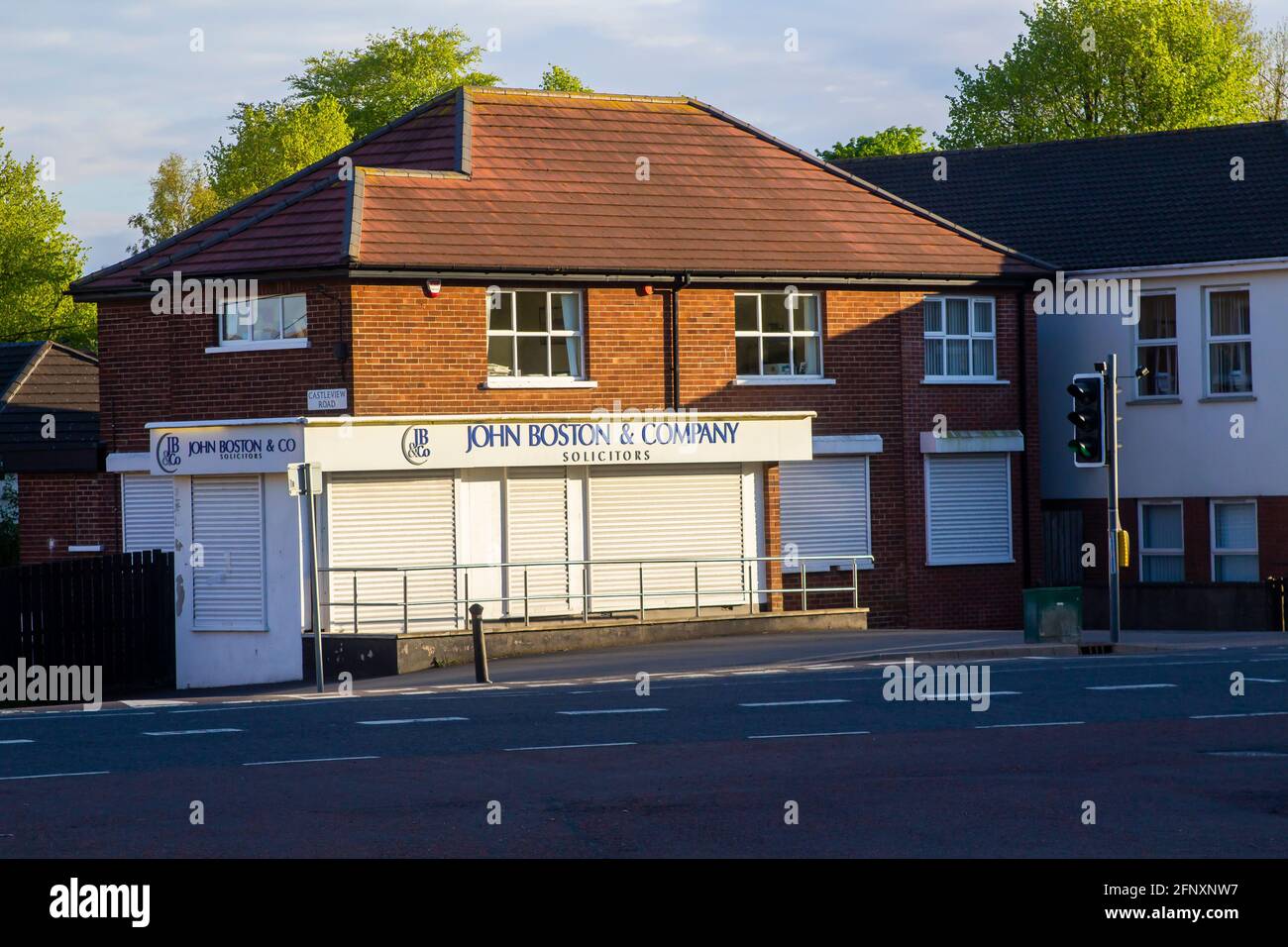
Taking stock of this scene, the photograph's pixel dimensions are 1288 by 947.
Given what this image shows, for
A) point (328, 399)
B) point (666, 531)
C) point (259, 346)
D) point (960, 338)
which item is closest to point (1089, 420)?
point (666, 531)

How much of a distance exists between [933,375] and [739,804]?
69.7ft

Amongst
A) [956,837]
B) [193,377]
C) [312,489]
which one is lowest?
[956,837]

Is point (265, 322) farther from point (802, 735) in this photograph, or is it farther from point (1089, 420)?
point (802, 735)

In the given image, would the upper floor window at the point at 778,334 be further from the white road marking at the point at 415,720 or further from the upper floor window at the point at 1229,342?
the white road marking at the point at 415,720

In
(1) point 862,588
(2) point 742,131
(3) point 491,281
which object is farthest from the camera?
(2) point 742,131

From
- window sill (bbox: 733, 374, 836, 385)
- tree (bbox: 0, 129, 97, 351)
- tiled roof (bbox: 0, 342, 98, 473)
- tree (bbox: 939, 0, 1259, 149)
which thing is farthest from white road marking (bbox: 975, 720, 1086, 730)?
tree (bbox: 0, 129, 97, 351)

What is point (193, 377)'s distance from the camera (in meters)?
29.6

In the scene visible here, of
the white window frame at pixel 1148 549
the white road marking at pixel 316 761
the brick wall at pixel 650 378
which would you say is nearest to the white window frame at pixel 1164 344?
the white window frame at pixel 1148 549

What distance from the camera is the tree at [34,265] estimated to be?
62.6 m

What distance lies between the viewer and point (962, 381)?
32.7m

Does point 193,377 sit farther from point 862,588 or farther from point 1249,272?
point 1249,272

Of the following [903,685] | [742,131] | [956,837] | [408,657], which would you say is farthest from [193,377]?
[956,837]

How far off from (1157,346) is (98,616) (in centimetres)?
1905

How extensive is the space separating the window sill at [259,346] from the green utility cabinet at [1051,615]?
444 inches
